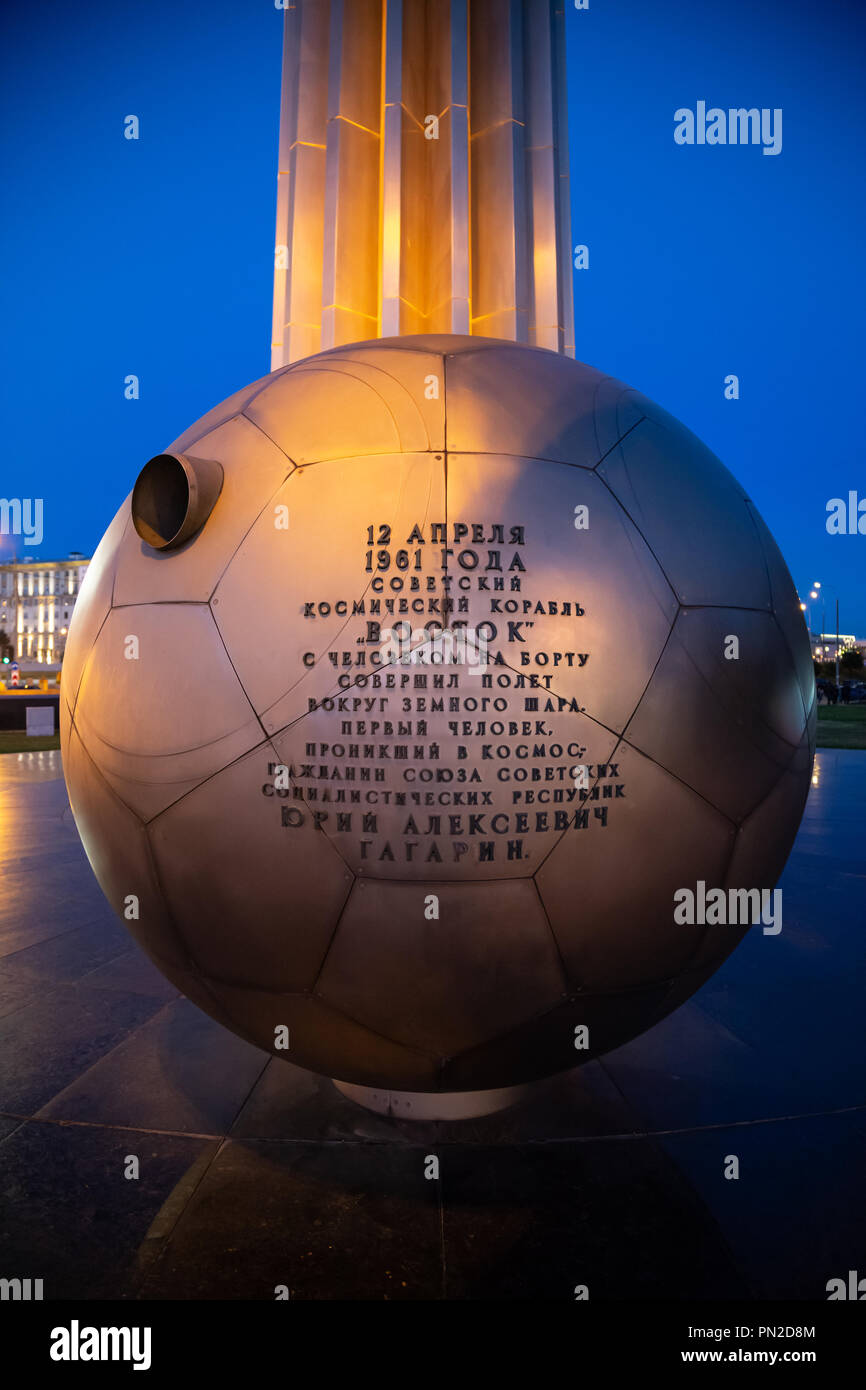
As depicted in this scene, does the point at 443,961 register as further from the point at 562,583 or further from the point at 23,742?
the point at 23,742

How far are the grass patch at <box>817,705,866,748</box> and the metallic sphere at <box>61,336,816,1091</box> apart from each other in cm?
1492

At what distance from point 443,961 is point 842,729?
24.3 meters

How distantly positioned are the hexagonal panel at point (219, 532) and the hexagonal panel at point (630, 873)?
53.4 inches

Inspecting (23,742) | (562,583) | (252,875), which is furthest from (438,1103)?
(23,742)

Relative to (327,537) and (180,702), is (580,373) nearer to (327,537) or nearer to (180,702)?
(327,537)

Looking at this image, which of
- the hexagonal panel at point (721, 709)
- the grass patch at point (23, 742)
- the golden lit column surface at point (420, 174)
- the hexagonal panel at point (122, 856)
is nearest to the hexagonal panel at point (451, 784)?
the hexagonal panel at point (721, 709)

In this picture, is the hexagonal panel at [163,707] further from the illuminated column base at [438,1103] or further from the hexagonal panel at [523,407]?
the illuminated column base at [438,1103]

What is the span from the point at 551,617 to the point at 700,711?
575mm

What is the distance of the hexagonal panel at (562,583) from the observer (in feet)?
7.45

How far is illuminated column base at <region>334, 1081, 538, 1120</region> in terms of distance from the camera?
10.2ft

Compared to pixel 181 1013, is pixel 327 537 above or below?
above

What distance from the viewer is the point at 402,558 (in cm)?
228
